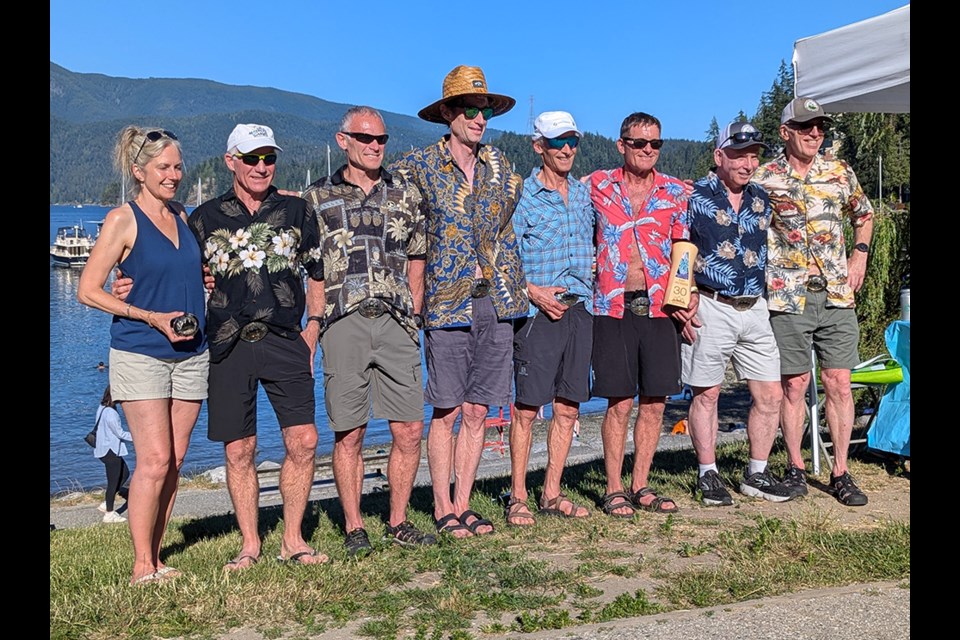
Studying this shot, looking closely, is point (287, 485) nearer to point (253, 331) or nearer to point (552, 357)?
point (253, 331)

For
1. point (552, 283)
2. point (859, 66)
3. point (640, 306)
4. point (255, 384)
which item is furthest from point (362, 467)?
point (859, 66)

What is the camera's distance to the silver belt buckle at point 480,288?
5925 mm

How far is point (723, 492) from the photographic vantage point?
21.8ft

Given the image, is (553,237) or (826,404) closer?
(553,237)

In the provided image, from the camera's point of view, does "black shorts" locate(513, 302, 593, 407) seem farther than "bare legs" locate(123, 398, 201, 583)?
Yes

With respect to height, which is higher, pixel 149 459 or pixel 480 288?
pixel 480 288

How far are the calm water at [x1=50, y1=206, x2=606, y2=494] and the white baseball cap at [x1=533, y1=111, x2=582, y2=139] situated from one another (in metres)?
9.25

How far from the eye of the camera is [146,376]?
4984 mm

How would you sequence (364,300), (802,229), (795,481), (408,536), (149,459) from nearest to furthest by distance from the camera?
(149,459) < (364,300) < (408,536) < (802,229) < (795,481)

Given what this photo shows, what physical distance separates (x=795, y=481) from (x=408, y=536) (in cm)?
275

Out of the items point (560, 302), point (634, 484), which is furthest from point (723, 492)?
point (560, 302)

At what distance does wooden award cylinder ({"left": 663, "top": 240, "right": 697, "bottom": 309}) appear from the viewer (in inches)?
250

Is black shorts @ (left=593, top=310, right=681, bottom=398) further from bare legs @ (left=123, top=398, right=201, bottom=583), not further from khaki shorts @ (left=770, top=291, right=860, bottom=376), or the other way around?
bare legs @ (left=123, top=398, right=201, bottom=583)

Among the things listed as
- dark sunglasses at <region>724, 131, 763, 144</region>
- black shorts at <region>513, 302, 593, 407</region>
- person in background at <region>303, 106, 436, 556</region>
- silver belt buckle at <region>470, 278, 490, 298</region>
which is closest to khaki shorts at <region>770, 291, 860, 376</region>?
dark sunglasses at <region>724, 131, 763, 144</region>
